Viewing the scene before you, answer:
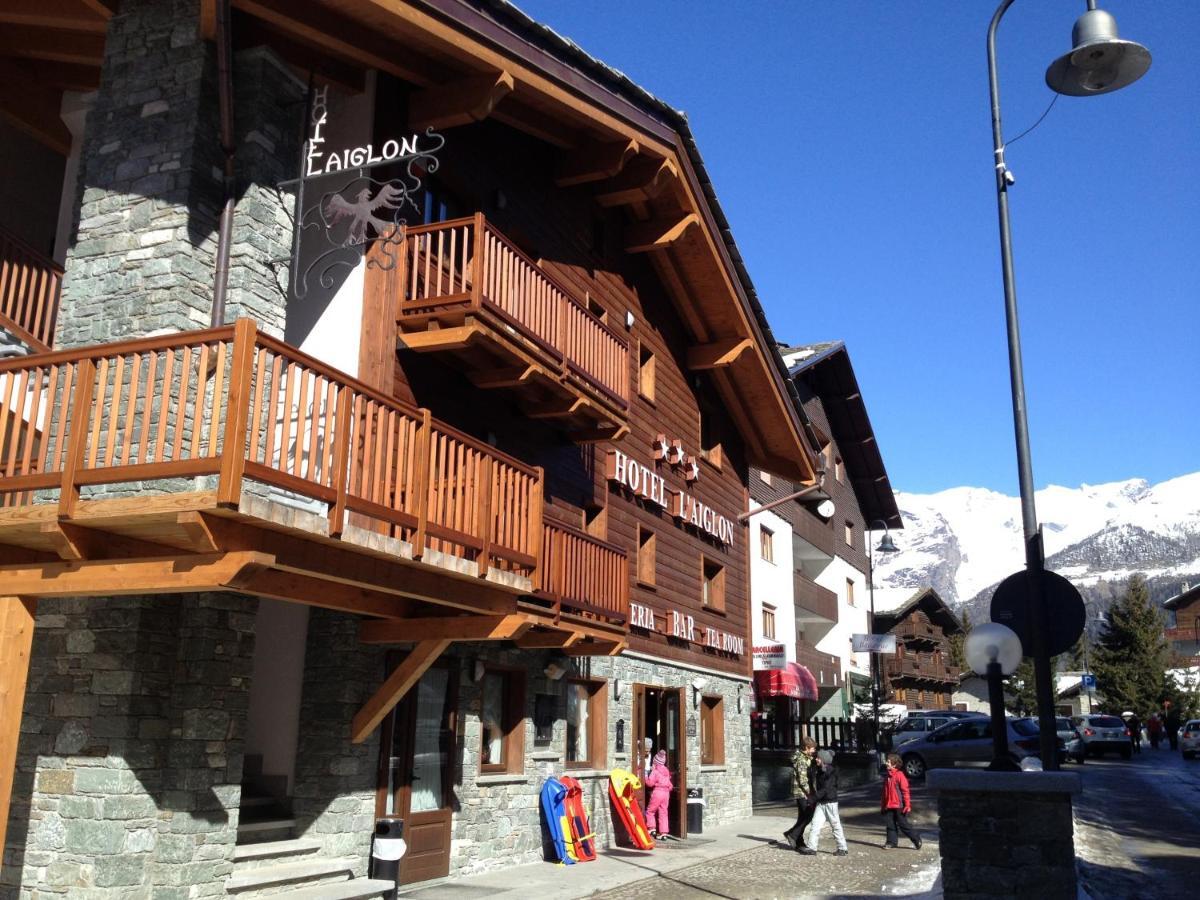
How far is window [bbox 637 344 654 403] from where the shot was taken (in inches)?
804

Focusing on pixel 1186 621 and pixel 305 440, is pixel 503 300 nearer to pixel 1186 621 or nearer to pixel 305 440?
pixel 305 440

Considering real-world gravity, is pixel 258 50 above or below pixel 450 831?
above

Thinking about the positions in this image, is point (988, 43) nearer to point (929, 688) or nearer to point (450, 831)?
point (450, 831)

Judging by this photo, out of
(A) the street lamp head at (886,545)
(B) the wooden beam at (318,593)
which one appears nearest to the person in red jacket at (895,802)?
(B) the wooden beam at (318,593)

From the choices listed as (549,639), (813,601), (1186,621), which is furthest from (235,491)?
(1186,621)

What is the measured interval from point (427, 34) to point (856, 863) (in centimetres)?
1253

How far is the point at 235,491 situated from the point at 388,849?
4954 mm

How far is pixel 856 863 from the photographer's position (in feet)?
53.5

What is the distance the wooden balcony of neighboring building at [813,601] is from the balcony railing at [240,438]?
89.9 ft

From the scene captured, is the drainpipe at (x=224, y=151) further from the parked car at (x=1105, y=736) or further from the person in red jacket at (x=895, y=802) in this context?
the parked car at (x=1105, y=736)

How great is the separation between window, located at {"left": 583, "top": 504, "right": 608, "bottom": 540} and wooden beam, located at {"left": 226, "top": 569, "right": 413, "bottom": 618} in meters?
6.74

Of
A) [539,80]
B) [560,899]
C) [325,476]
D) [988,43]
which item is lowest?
[560,899]

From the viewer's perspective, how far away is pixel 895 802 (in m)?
18.0

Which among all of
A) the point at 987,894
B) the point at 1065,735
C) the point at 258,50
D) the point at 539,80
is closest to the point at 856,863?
the point at 987,894
